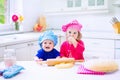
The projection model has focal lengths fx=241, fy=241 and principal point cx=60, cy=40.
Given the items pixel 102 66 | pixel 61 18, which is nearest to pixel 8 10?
pixel 61 18

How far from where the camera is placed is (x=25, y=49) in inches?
126

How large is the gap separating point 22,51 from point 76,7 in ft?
4.48

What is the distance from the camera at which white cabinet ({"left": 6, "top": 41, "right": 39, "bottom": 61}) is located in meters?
3.09

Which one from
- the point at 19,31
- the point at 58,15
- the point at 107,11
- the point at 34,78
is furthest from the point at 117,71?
the point at 58,15

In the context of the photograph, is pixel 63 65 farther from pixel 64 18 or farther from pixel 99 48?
pixel 64 18

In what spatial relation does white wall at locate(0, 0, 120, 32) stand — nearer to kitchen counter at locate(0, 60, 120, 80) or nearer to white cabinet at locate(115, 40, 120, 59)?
white cabinet at locate(115, 40, 120, 59)

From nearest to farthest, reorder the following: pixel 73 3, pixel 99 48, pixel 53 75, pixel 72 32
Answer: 1. pixel 53 75
2. pixel 72 32
3. pixel 99 48
4. pixel 73 3

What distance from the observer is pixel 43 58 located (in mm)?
1968

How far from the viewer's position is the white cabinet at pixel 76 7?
12.6 feet

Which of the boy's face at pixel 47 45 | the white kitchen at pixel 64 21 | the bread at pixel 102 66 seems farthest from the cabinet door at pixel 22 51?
the bread at pixel 102 66

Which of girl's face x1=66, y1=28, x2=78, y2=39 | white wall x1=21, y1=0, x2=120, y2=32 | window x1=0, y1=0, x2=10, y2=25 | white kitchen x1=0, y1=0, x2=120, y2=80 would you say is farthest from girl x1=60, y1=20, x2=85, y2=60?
window x1=0, y1=0, x2=10, y2=25

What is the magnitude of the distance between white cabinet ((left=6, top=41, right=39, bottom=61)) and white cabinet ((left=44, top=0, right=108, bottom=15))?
107 centimetres

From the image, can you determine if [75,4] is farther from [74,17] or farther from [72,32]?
[72,32]

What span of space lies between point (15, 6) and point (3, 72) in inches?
106
